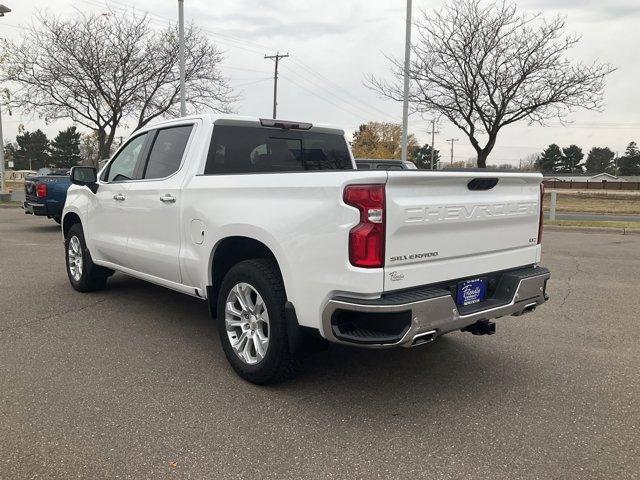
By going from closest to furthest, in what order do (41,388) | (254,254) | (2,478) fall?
(2,478) → (41,388) → (254,254)

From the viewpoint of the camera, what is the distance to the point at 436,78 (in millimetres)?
18172

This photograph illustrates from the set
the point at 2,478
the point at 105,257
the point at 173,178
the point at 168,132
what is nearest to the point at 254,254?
the point at 173,178

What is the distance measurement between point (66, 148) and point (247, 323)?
10843 cm

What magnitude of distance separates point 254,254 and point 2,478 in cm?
205

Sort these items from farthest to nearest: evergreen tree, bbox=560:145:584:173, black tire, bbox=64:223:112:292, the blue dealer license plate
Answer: evergreen tree, bbox=560:145:584:173 → black tire, bbox=64:223:112:292 → the blue dealer license plate

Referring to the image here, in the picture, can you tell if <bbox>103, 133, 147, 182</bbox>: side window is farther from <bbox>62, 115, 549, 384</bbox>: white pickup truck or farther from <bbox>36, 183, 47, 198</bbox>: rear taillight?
<bbox>36, 183, 47, 198</bbox>: rear taillight

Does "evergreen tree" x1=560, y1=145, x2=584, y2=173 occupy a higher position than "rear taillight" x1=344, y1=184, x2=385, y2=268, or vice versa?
"evergreen tree" x1=560, y1=145, x2=584, y2=173

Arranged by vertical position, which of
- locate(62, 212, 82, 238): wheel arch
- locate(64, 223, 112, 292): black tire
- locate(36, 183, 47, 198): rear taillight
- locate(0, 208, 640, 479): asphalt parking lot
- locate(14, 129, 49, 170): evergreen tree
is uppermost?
locate(14, 129, 49, 170): evergreen tree

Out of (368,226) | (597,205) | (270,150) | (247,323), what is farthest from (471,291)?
(597,205)

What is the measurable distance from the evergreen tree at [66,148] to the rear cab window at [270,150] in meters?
104

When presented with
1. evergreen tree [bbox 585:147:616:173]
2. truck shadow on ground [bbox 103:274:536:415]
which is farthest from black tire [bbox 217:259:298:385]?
evergreen tree [bbox 585:147:616:173]

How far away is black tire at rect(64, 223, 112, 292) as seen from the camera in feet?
20.7

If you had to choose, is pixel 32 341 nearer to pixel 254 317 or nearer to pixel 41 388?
pixel 41 388

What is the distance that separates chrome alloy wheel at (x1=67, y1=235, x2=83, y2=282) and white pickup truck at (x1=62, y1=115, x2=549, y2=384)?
158 centimetres
